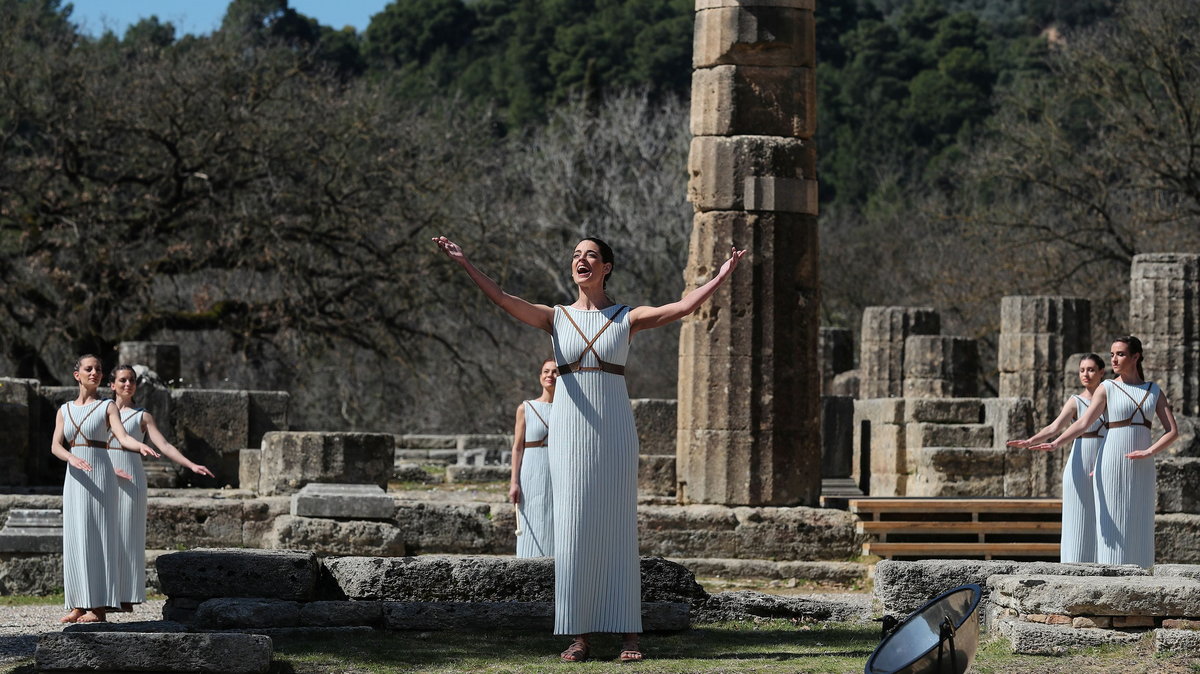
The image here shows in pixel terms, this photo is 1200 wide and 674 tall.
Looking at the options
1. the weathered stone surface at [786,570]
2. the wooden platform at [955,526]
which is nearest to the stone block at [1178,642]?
the weathered stone surface at [786,570]

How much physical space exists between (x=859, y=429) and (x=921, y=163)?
33.5 metres

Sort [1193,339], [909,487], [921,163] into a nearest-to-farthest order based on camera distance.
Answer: [909,487], [1193,339], [921,163]

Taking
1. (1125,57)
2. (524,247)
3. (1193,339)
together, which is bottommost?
(1193,339)

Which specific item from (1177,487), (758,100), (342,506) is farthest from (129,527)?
(1177,487)

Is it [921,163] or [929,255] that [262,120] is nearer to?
[929,255]

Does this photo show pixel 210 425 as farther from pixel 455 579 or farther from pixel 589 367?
pixel 589 367

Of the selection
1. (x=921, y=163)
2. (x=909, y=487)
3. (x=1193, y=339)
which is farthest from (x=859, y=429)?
(x=921, y=163)

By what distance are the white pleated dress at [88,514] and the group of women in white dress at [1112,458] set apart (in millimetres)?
5318

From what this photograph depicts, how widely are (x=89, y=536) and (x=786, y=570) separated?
571 cm

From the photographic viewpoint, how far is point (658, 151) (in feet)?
143

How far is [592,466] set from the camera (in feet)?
25.9

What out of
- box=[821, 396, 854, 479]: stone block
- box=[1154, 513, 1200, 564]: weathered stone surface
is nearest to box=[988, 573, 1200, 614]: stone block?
box=[1154, 513, 1200, 564]: weathered stone surface

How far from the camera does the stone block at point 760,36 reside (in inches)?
573

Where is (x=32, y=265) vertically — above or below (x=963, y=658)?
above
